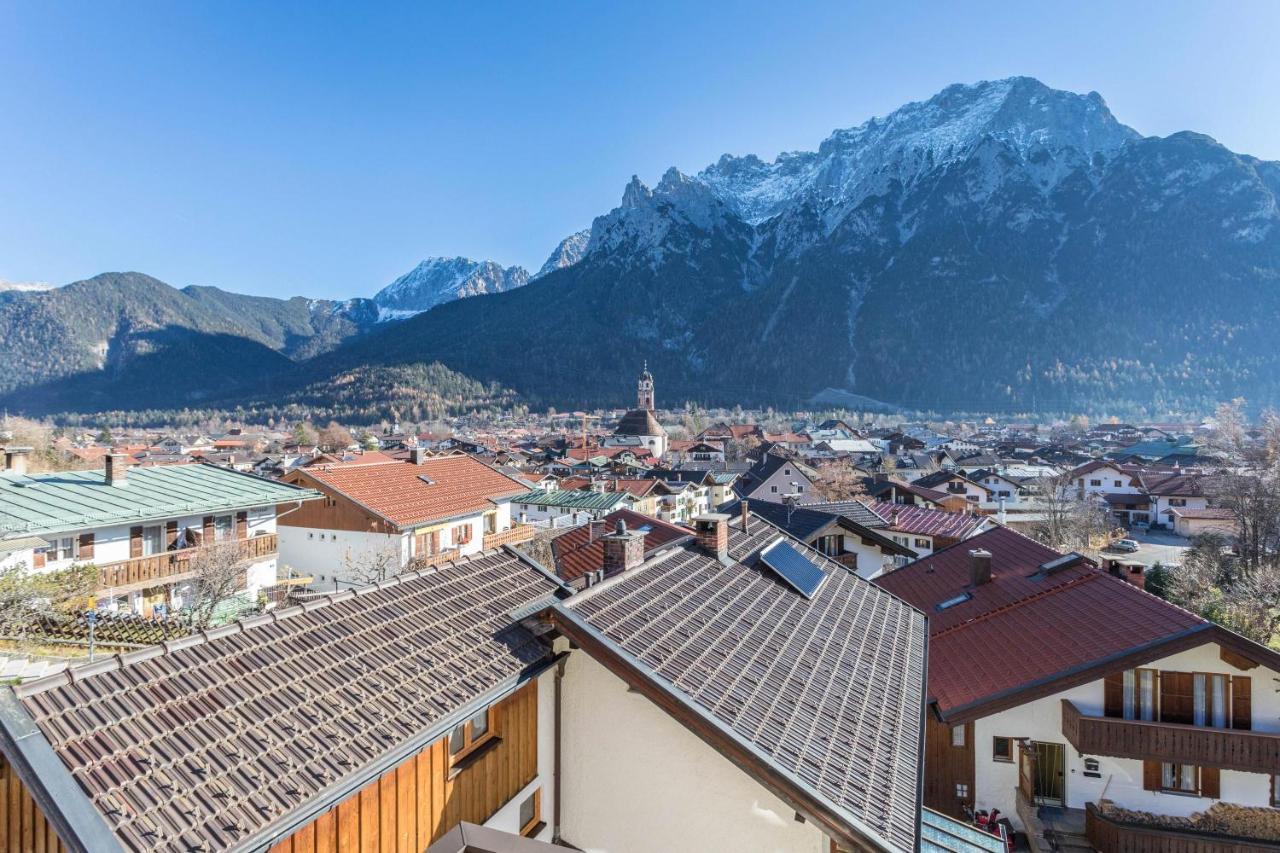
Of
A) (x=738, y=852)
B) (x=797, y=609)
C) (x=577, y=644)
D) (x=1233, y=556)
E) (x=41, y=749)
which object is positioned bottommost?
(x=1233, y=556)

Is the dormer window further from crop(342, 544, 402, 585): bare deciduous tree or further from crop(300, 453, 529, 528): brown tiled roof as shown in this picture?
crop(300, 453, 529, 528): brown tiled roof

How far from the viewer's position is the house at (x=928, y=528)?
33156 millimetres

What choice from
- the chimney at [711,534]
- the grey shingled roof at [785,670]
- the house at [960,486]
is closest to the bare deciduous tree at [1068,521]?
the house at [960,486]

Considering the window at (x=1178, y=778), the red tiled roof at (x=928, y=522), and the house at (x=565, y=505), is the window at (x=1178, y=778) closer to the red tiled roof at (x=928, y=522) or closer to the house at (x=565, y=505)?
the red tiled roof at (x=928, y=522)

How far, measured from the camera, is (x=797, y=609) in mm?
9594

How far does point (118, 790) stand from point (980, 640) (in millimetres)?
16977

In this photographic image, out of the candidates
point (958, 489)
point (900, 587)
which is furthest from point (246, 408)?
point (900, 587)

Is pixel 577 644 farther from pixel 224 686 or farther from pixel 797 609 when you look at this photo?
pixel 797 609

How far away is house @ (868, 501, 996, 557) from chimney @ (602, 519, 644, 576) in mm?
27047

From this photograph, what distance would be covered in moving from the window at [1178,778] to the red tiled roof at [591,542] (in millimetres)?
10910

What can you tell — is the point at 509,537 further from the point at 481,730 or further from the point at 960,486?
the point at 960,486

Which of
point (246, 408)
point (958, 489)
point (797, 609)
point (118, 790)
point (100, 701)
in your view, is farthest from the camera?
point (246, 408)

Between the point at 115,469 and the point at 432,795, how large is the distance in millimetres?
21457

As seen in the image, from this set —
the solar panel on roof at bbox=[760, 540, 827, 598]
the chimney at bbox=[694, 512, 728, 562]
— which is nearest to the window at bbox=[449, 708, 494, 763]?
the chimney at bbox=[694, 512, 728, 562]
